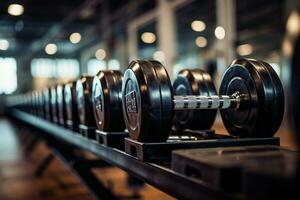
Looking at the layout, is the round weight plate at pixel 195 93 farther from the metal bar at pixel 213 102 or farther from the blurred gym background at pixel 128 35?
the blurred gym background at pixel 128 35

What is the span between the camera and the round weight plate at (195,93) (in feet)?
5.61

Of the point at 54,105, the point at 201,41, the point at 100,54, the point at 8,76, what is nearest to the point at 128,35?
the point at 201,41

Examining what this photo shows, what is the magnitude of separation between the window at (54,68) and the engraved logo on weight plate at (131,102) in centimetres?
1500

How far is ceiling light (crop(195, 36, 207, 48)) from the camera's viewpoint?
45.3ft

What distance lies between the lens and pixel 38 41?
533 inches

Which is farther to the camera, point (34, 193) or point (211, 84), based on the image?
point (34, 193)

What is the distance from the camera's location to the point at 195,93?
1.75 meters

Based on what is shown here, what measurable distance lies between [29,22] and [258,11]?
251 inches

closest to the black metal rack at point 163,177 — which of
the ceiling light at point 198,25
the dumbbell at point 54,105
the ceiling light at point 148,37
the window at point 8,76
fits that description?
the dumbbell at point 54,105

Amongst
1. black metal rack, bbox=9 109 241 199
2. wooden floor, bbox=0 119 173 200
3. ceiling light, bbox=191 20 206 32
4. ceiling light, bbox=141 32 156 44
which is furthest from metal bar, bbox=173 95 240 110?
ceiling light, bbox=141 32 156 44

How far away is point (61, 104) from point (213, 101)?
1409 millimetres

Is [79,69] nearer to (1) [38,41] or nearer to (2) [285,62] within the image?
(1) [38,41]

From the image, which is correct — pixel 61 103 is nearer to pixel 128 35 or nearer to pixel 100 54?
pixel 128 35

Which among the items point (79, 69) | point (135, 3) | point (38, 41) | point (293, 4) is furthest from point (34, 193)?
point (79, 69)
